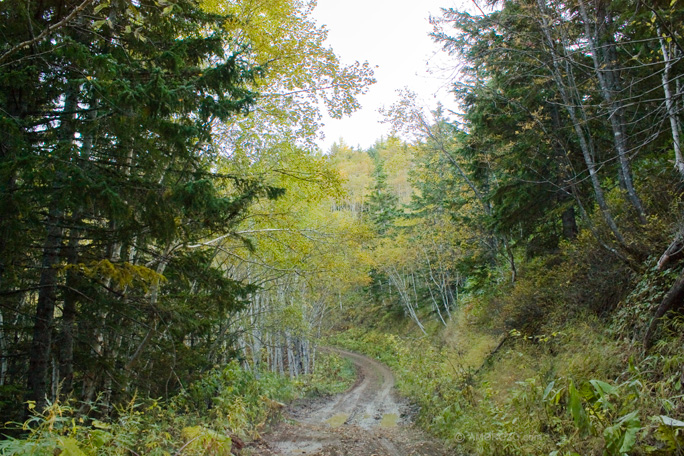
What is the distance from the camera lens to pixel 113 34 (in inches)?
213

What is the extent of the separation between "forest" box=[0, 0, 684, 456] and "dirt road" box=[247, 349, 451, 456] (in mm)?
716

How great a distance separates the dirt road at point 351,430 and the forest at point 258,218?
2.35ft

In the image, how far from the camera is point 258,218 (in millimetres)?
8555

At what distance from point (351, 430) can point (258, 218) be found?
5.63m

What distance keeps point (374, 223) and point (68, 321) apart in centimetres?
2830

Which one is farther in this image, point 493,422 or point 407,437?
point 407,437

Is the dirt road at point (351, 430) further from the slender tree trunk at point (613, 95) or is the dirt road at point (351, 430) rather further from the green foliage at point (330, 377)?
the slender tree trunk at point (613, 95)

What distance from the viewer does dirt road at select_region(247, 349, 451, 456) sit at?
7.31 meters

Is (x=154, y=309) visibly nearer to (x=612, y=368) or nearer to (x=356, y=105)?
(x=356, y=105)

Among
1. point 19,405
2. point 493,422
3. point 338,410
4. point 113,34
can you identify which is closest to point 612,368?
point 493,422

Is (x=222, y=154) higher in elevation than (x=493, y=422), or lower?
higher

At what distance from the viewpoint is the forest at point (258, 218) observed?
4.12 m

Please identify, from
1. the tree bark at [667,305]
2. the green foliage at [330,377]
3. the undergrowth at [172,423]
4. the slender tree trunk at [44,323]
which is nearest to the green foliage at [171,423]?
the undergrowth at [172,423]

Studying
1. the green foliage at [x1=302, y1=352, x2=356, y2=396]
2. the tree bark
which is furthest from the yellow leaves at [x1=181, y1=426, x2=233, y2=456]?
the green foliage at [x1=302, y1=352, x2=356, y2=396]
